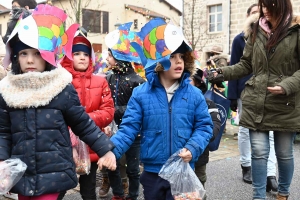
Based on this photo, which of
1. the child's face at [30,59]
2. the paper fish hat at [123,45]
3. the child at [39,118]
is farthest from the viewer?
the paper fish hat at [123,45]

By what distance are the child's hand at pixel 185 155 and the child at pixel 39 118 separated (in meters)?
0.48

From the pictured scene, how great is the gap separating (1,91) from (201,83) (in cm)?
192

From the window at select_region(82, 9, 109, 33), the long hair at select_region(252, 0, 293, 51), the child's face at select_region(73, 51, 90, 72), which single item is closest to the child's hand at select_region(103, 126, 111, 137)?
the child's face at select_region(73, 51, 90, 72)

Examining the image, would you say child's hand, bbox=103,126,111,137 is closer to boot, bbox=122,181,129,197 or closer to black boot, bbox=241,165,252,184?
boot, bbox=122,181,129,197

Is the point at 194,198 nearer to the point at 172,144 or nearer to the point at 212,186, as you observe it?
the point at 172,144

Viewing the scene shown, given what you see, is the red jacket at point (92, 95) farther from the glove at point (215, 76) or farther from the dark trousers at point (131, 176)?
the glove at point (215, 76)

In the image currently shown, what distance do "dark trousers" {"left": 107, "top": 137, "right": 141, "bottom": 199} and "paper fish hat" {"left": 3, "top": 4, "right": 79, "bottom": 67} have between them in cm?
169

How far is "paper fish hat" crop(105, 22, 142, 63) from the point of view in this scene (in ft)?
14.0

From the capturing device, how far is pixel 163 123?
2.86m

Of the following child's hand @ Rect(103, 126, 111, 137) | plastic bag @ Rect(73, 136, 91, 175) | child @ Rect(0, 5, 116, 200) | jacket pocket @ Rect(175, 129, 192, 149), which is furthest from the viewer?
child's hand @ Rect(103, 126, 111, 137)

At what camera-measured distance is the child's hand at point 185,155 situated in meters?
2.70

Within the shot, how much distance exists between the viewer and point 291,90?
3.32m

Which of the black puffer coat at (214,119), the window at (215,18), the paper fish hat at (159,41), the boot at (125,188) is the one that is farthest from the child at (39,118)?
the window at (215,18)

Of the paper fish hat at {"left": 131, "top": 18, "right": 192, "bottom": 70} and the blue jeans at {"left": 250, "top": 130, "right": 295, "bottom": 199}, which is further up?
the paper fish hat at {"left": 131, "top": 18, "right": 192, "bottom": 70}
